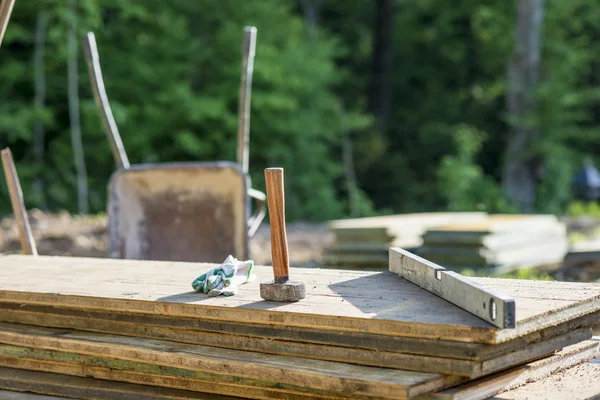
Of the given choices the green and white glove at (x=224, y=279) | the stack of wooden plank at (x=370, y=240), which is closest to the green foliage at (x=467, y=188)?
the stack of wooden plank at (x=370, y=240)

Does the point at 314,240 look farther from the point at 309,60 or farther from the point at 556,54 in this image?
the point at 556,54

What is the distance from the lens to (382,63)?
22.9 metres

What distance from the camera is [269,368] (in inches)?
111

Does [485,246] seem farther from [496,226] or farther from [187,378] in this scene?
[187,378]

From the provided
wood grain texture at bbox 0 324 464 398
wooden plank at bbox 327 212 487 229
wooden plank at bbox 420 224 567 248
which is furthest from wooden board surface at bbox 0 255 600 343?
wooden plank at bbox 327 212 487 229

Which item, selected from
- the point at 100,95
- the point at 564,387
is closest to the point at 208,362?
the point at 564,387

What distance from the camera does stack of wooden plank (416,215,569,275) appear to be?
773cm

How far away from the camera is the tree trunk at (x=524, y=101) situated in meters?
18.4

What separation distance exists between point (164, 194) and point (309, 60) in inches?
494

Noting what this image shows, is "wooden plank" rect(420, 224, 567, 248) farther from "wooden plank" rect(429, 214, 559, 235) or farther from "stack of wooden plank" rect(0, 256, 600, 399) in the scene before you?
"stack of wooden plank" rect(0, 256, 600, 399)

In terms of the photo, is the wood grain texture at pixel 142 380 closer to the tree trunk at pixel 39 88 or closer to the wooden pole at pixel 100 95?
the wooden pole at pixel 100 95

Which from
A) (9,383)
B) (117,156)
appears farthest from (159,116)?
(9,383)

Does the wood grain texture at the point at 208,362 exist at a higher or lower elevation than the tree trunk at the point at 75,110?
lower

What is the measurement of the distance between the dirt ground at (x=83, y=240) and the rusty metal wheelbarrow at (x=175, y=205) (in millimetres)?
1911
